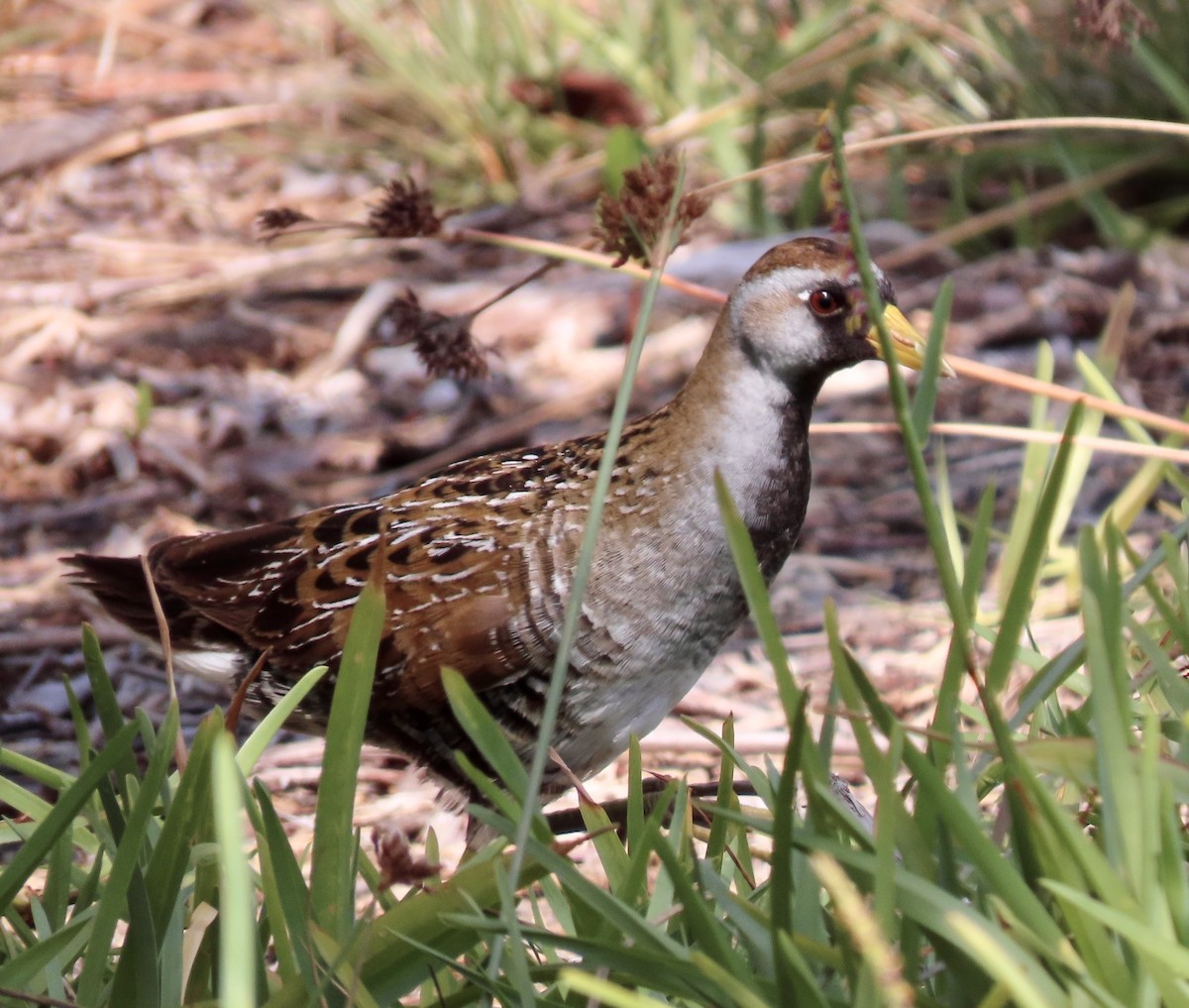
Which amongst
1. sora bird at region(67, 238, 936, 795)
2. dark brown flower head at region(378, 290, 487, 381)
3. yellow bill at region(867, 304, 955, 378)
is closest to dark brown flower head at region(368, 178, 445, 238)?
dark brown flower head at region(378, 290, 487, 381)

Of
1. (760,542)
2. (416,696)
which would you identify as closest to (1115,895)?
(760,542)

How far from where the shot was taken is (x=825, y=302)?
9.06 feet

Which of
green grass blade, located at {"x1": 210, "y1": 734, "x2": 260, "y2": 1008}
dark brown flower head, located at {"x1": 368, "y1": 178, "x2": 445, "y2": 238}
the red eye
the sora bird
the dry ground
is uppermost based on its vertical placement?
dark brown flower head, located at {"x1": 368, "y1": 178, "x2": 445, "y2": 238}

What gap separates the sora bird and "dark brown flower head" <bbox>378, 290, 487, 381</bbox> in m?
0.35

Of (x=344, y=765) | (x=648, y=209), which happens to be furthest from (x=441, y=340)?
(x=344, y=765)

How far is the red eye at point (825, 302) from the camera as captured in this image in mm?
2762

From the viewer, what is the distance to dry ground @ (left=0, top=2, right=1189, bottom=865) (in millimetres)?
3768

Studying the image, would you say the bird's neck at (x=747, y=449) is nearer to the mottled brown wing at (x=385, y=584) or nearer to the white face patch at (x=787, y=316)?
the white face patch at (x=787, y=316)

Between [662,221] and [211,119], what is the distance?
4.76 m

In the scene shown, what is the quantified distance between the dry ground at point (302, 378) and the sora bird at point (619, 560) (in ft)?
1.94

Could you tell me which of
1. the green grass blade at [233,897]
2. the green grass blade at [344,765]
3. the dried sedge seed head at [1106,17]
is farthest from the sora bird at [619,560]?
the green grass blade at [233,897]

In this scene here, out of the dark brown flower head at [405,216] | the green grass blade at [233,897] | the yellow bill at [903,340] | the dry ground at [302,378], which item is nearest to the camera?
the green grass blade at [233,897]

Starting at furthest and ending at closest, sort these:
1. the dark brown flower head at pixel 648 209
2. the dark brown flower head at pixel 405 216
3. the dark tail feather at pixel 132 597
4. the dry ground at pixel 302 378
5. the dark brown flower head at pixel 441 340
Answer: the dry ground at pixel 302 378, the dark tail feather at pixel 132 597, the dark brown flower head at pixel 441 340, the dark brown flower head at pixel 405 216, the dark brown flower head at pixel 648 209

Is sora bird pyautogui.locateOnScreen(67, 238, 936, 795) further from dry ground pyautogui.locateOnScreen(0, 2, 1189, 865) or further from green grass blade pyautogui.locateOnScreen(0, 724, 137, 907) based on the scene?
green grass blade pyautogui.locateOnScreen(0, 724, 137, 907)
